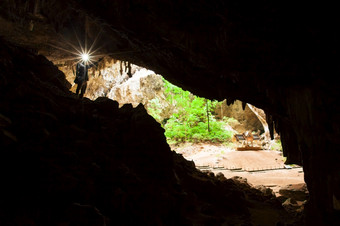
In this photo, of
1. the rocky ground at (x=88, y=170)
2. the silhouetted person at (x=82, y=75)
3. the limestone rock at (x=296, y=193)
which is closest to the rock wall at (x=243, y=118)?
the limestone rock at (x=296, y=193)

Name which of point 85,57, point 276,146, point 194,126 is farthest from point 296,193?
point 194,126

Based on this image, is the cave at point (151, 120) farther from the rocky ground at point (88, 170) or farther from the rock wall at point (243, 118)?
the rock wall at point (243, 118)

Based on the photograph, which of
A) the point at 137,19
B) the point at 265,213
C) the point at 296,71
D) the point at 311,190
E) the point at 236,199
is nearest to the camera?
the point at 296,71

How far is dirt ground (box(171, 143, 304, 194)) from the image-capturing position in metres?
9.96

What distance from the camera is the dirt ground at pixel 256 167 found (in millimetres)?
9959

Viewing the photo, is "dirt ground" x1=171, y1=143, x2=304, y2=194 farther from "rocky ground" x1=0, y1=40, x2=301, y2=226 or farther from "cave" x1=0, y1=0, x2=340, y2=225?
"cave" x1=0, y1=0, x2=340, y2=225

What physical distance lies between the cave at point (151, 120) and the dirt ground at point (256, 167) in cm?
354

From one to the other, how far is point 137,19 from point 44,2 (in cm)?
339

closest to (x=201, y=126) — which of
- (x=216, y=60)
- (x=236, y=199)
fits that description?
(x=236, y=199)

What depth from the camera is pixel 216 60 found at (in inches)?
189

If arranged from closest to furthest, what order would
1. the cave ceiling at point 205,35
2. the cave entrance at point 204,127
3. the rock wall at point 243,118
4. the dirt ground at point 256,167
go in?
the cave ceiling at point 205,35, the dirt ground at point 256,167, the cave entrance at point 204,127, the rock wall at point 243,118

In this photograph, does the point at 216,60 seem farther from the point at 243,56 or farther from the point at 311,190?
the point at 311,190

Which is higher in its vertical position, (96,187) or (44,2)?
(44,2)

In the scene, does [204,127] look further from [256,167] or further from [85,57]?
[85,57]
